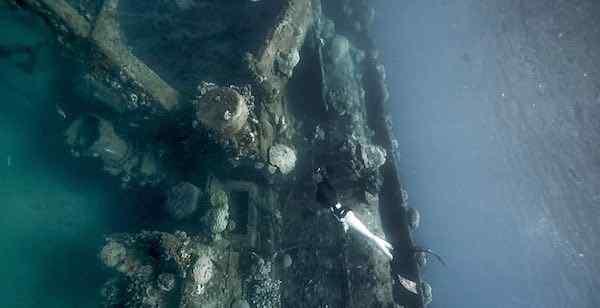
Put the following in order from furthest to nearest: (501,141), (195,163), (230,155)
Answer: (501,141) → (195,163) → (230,155)

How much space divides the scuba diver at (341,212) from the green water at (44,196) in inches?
177

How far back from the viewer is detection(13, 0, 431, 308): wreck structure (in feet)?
19.8

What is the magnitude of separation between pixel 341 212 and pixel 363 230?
796 millimetres

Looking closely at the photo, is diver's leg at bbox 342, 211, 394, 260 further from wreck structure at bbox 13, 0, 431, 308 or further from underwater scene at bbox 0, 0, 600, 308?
wreck structure at bbox 13, 0, 431, 308

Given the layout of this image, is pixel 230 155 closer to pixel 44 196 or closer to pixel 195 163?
pixel 195 163

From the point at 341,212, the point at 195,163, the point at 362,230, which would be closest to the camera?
the point at 341,212

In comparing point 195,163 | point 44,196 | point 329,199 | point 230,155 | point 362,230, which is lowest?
point 362,230

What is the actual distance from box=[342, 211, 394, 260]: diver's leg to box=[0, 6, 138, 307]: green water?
4.99 meters

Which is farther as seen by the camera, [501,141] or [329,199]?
[501,141]

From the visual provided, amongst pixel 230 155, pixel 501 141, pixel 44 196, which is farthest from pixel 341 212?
pixel 501 141

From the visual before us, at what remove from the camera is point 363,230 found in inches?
286

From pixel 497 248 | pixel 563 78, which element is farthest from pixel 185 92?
pixel 497 248

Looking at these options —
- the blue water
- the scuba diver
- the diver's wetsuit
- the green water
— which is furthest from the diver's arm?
the blue water

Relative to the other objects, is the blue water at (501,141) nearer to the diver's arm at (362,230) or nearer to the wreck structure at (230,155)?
the wreck structure at (230,155)
